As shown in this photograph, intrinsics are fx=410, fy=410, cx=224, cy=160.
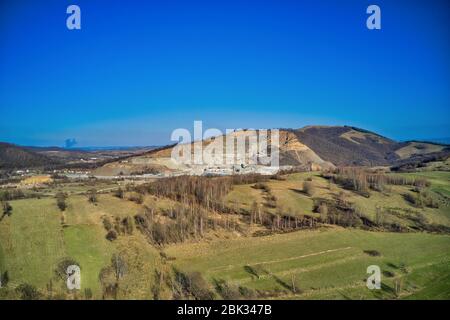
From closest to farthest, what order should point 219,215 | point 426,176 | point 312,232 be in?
1. point 312,232
2. point 219,215
3. point 426,176

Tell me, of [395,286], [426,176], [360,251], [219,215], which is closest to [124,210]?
[219,215]

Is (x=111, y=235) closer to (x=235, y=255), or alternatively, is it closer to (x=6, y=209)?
(x=235, y=255)

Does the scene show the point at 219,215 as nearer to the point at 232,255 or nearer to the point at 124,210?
the point at 124,210

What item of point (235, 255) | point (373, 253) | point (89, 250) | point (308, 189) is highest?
point (308, 189)

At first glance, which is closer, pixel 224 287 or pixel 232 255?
pixel 224 287

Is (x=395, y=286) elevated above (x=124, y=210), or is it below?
below

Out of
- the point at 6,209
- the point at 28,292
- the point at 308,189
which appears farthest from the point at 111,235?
the point at 308,189

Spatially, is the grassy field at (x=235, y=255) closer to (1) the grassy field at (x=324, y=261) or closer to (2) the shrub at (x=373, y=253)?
(1) the grassy field at (x=324, y=261)

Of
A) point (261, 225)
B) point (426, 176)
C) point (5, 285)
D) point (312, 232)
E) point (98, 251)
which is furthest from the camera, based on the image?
point (426, 176)

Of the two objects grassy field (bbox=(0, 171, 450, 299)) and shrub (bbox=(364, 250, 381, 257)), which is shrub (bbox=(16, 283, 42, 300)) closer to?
grassy field (bbox=(0, 171, 450, 299))

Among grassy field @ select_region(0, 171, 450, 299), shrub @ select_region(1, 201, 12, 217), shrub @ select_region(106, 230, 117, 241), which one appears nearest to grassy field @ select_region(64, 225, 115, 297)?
grassy field @ select_region(0, 171, 450, 299)

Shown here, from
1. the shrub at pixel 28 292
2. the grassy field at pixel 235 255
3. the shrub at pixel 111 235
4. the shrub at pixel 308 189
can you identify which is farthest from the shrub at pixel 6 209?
the shrub at pixel 308 189
